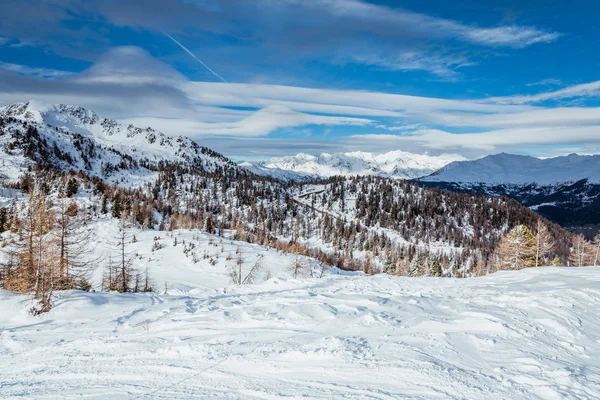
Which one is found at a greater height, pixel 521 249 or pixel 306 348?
pixel 306 348

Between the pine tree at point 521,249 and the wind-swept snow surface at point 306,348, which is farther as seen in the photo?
the pine tree at point 521,249

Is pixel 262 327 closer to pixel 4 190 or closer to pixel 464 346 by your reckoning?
pixel 464 346

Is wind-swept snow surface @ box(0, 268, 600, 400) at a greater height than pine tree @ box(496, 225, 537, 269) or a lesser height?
greater

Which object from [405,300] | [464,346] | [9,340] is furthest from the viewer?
[405,300]

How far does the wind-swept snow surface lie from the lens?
670 centimetres

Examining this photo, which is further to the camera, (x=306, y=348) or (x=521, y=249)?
(x=521, y=249)

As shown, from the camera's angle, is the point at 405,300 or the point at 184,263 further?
the point at 184,263

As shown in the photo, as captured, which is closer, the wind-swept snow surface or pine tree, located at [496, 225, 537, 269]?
the wind-swept snow surface

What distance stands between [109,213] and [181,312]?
10408cm

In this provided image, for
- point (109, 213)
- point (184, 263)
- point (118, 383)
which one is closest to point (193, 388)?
point (118, 383)

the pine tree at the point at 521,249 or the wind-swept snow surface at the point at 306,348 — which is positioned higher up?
the wind-swept snow surface at the point at 306,348

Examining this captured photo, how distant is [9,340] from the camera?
1029 centimetres

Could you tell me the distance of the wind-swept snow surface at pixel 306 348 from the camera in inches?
264

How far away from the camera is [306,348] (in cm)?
854
